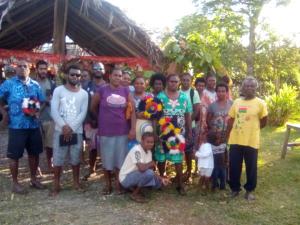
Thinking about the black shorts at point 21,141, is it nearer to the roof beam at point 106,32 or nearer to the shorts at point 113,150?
the shorts at point 113,150

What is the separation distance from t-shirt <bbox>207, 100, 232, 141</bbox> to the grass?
0.94 meters

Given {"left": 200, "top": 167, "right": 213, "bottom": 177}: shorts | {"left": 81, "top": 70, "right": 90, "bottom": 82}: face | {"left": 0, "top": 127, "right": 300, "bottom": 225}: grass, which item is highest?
{"left": 81, "top": 70, "right": 90, "bottom": 82}: face

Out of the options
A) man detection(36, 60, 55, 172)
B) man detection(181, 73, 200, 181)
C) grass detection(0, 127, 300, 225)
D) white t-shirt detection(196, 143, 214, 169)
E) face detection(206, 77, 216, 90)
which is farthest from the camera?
man detection(36, 60, 55, 172)

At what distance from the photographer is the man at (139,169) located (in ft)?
15.9

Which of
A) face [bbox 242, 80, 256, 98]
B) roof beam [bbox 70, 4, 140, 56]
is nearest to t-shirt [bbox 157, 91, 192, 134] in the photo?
face [bbox 242, 80, 256, 98]

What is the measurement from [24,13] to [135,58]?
8.62 feet

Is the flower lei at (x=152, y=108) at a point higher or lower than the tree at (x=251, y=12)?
lower

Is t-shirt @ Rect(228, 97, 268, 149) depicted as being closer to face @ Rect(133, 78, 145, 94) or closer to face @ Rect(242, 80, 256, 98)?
face @ Rect(242, 80, 256, 98)

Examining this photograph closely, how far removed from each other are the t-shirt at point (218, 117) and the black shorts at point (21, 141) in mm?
2468

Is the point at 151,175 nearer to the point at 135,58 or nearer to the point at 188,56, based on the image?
the point at 188,56

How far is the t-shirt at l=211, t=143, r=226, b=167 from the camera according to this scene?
5.24 m

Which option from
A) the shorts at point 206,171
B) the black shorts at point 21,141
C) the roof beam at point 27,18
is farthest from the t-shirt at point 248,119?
the roof beam at point 27,18

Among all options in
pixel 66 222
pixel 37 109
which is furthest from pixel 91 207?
pixel 37 109

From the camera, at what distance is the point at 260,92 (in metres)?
19.5
